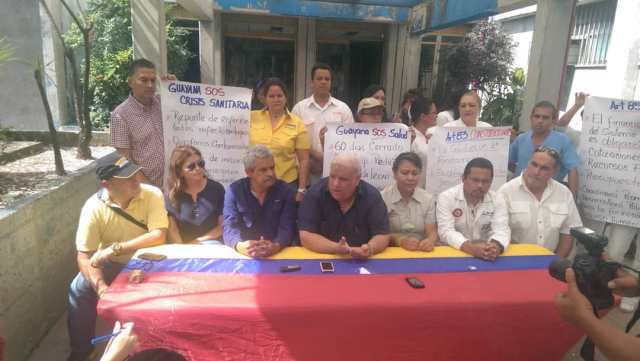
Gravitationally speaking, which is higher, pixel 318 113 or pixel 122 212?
pixel 318 113

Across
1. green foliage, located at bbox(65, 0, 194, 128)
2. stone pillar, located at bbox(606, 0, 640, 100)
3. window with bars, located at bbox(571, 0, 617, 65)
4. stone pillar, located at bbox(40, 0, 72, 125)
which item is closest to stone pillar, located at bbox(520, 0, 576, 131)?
stone pillar, located at bbox(606, 0, 640, 100)

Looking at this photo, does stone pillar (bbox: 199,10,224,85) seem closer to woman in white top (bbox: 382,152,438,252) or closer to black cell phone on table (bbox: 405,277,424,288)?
woman in white top (bbox: 382,152,438,252)

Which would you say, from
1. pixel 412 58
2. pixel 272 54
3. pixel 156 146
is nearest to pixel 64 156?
pixel 156 146

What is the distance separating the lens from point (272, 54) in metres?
10.9

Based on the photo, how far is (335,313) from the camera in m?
2.15

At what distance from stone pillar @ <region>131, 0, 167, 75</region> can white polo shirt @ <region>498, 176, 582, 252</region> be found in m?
4.28

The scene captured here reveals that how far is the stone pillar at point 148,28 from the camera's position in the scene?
205 inches

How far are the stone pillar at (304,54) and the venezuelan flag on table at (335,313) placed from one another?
866 cm

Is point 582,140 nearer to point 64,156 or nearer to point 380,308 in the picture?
point 380,308

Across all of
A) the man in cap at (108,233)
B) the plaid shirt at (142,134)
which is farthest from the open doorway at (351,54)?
the man in cap at (108,233)

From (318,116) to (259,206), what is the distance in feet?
5.14

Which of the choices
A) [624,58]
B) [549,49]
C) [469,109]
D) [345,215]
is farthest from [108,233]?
[624,58]

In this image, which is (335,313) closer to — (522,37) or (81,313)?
(81,313)

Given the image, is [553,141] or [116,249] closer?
[116,249]
